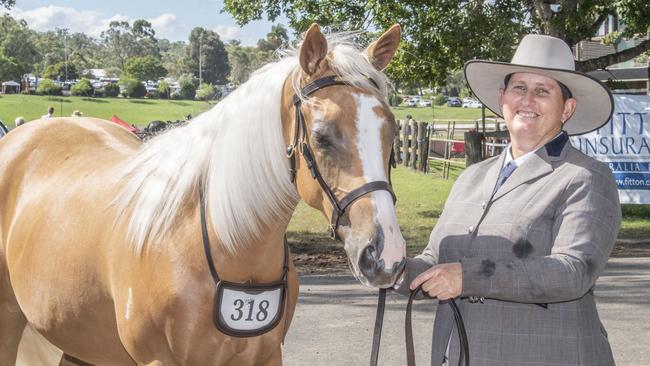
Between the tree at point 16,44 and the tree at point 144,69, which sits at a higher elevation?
the tree at point 16,44

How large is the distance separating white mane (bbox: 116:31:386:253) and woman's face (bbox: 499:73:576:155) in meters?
0.48

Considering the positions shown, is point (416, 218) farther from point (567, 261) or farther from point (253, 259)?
point (567, 261)

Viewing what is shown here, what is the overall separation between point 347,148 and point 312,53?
1.41 feet

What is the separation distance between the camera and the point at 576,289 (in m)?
2.21

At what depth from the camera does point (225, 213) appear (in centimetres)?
267

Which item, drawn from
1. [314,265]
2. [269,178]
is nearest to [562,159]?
[269,178]

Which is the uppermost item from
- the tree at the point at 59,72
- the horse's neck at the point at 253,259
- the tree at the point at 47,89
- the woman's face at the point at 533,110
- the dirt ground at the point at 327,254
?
the tree at the point at 59,72

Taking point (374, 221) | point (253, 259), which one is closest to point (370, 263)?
point (374, 221)

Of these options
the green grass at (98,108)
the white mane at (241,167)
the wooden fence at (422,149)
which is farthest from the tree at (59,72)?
the white mane at (241,167)

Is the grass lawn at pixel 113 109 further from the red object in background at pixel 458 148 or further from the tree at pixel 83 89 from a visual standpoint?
the red object in background at pixel 458 148

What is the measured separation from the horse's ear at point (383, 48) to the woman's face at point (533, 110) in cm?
49

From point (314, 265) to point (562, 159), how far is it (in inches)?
272

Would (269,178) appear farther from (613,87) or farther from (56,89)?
(56,89)

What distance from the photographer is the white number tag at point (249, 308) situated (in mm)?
2637
